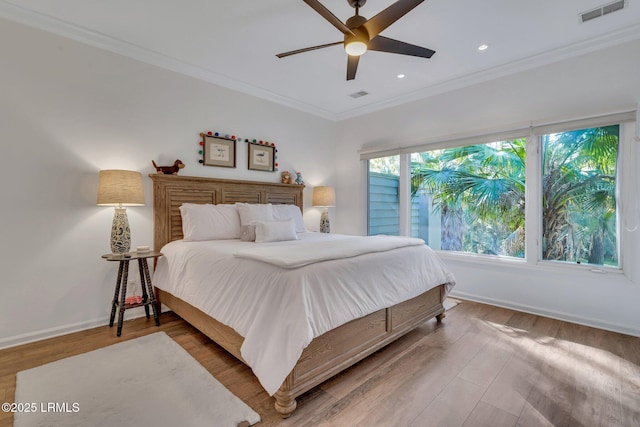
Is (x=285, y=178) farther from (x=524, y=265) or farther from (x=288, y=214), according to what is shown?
(x=524, y=265)

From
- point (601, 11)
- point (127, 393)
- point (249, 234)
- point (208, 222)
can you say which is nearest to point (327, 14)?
point (249, 234)

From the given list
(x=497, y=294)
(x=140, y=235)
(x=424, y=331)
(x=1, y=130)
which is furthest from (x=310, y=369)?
(x=1, y=130)

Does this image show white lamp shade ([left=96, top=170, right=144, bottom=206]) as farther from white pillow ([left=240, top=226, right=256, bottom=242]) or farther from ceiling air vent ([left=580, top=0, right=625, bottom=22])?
ceiling air vent ([left=580, top=0, right=625, bottom=22])

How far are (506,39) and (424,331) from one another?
2.85 metres

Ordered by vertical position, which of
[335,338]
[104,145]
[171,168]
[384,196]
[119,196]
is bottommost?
[335,338]

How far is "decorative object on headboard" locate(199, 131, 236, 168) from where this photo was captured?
3.51 m

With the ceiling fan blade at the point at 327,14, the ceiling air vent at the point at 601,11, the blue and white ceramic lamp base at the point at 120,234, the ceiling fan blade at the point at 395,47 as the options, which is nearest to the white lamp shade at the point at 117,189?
the blue and white ceramic lamp base at the point at 120,234

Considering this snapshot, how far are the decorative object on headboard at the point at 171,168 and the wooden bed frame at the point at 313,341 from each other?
6cm

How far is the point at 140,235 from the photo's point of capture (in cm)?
306

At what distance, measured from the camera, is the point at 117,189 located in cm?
259

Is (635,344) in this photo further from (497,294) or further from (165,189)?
(165,189)

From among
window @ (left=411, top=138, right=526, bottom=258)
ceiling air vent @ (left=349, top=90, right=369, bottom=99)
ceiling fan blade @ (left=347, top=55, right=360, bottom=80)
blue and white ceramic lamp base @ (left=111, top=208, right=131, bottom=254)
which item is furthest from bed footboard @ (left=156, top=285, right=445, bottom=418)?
ceiling air vent @ (left=349, top=90, right=369, bottom=99)

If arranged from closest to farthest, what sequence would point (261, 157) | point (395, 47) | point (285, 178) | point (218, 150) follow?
point (395, 47) → point (218, 150) → point (261, 157) → point (285, 178)

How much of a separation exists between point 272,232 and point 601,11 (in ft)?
11.1
